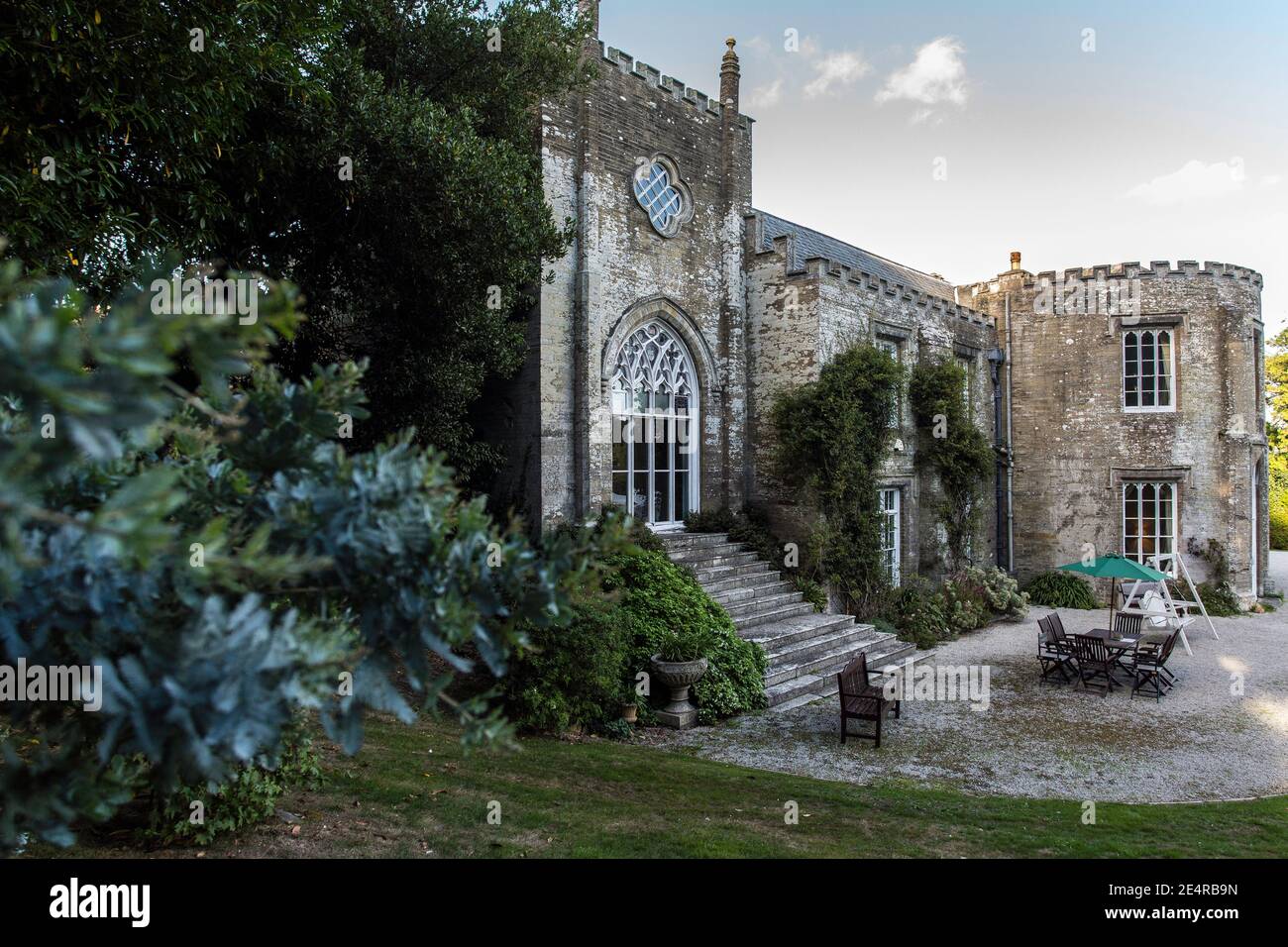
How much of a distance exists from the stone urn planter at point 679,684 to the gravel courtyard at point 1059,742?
0.23 meters

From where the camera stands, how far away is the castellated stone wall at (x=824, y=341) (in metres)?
14.3

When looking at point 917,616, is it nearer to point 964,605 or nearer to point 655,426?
point 964,605

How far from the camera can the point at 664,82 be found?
13859 mm

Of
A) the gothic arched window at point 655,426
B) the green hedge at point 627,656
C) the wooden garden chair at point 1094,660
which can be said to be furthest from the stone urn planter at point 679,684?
the wooden garden chair at point 1094,660

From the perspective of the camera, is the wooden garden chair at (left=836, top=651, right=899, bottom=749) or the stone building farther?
the stone building

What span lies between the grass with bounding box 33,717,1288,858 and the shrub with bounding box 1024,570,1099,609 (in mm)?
11795

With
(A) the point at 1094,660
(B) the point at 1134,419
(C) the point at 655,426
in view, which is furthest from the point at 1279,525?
(C) the point at 655,426

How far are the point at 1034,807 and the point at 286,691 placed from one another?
698 cm

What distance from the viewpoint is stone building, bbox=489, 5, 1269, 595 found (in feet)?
40.4

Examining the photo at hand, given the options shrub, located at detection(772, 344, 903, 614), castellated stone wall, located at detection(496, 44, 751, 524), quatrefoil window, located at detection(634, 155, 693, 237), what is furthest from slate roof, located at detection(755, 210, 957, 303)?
shrub, located at detection(772, 344, 903, 614)

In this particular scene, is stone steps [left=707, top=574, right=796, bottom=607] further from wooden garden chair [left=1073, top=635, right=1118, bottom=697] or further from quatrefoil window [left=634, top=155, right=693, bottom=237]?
quatrefoil window [left=634, top=155, right=693, bottom=237]

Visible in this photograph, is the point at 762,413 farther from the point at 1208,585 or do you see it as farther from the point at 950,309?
the point at 1208,585

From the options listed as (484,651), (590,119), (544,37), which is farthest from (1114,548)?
(484,651)

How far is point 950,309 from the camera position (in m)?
17.6
